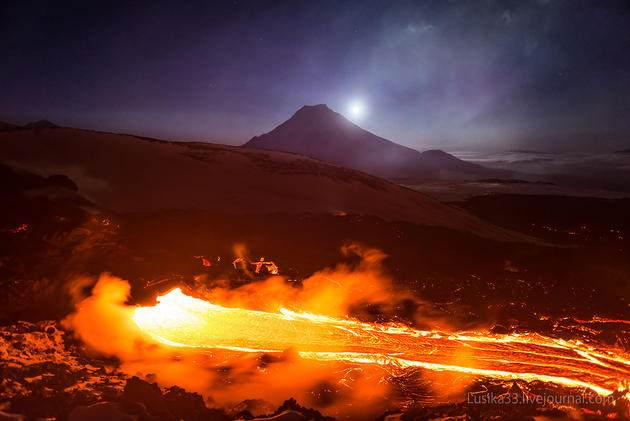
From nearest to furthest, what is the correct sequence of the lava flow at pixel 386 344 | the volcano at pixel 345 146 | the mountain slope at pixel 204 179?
the lava flow at pixel 386 344 < the mountain slope at pixel 204 179 < the volcano at pixel 345 146

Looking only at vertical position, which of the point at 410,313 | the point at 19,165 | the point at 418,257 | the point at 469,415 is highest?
the point at 19,165

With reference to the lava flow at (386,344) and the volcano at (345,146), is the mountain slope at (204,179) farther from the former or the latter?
the volcano at (345,146)

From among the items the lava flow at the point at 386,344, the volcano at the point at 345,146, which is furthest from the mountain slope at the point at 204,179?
the volcano at the point at 345,146

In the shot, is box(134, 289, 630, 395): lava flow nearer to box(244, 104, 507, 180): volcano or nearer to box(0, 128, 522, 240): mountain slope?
box(0, 128, 522, 240): mountain slope

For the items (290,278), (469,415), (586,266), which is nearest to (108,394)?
(290,278)

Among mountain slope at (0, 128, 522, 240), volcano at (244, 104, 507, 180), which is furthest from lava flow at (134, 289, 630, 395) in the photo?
volcano at (244, 104, 507, 180)

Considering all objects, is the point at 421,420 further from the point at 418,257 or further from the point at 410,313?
the point at 418,257

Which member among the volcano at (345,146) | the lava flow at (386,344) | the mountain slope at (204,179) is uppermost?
the volcano at (345,146)

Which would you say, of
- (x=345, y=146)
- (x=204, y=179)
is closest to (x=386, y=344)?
(x=204, y=179)
